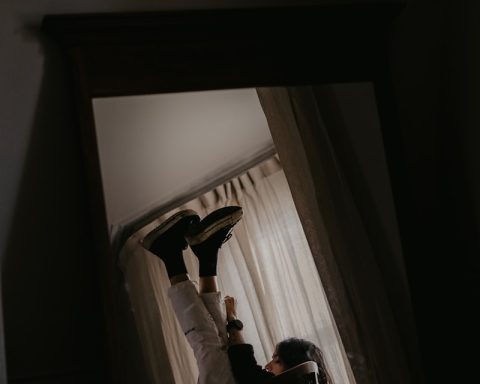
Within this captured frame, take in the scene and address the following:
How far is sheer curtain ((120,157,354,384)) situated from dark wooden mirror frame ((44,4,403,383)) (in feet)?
0.21

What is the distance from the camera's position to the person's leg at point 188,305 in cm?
164

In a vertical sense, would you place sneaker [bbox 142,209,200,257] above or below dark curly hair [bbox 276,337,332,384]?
above

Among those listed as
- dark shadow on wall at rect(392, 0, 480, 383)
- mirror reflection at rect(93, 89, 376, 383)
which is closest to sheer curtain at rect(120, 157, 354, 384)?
mirror reflection at rect(93, 89, 376, 383)

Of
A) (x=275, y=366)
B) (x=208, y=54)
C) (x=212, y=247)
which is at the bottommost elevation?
(x=275, y=366)

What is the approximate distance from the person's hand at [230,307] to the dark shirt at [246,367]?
2.2 inches

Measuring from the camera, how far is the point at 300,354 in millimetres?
1681

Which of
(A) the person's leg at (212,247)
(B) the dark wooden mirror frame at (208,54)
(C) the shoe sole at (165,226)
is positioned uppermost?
(B) the dark wooden mirror frame at (208,54)

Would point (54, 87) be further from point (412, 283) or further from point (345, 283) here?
point (412, 283)

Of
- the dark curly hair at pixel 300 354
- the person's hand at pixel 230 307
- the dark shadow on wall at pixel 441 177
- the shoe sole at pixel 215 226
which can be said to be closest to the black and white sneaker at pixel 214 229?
the shoe sole at pixel 215 226

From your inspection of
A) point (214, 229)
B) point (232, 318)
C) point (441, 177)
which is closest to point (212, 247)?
point (214, 229)

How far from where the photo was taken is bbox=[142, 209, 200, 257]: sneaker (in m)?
1.68

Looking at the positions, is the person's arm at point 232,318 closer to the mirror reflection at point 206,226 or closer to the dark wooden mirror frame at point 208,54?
the mirror reflection at point 206,226

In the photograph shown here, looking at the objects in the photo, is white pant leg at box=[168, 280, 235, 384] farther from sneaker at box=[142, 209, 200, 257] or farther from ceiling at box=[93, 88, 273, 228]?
ceiling at box=[93, 88, 273, 228]

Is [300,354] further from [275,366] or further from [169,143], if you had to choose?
[169,143]
